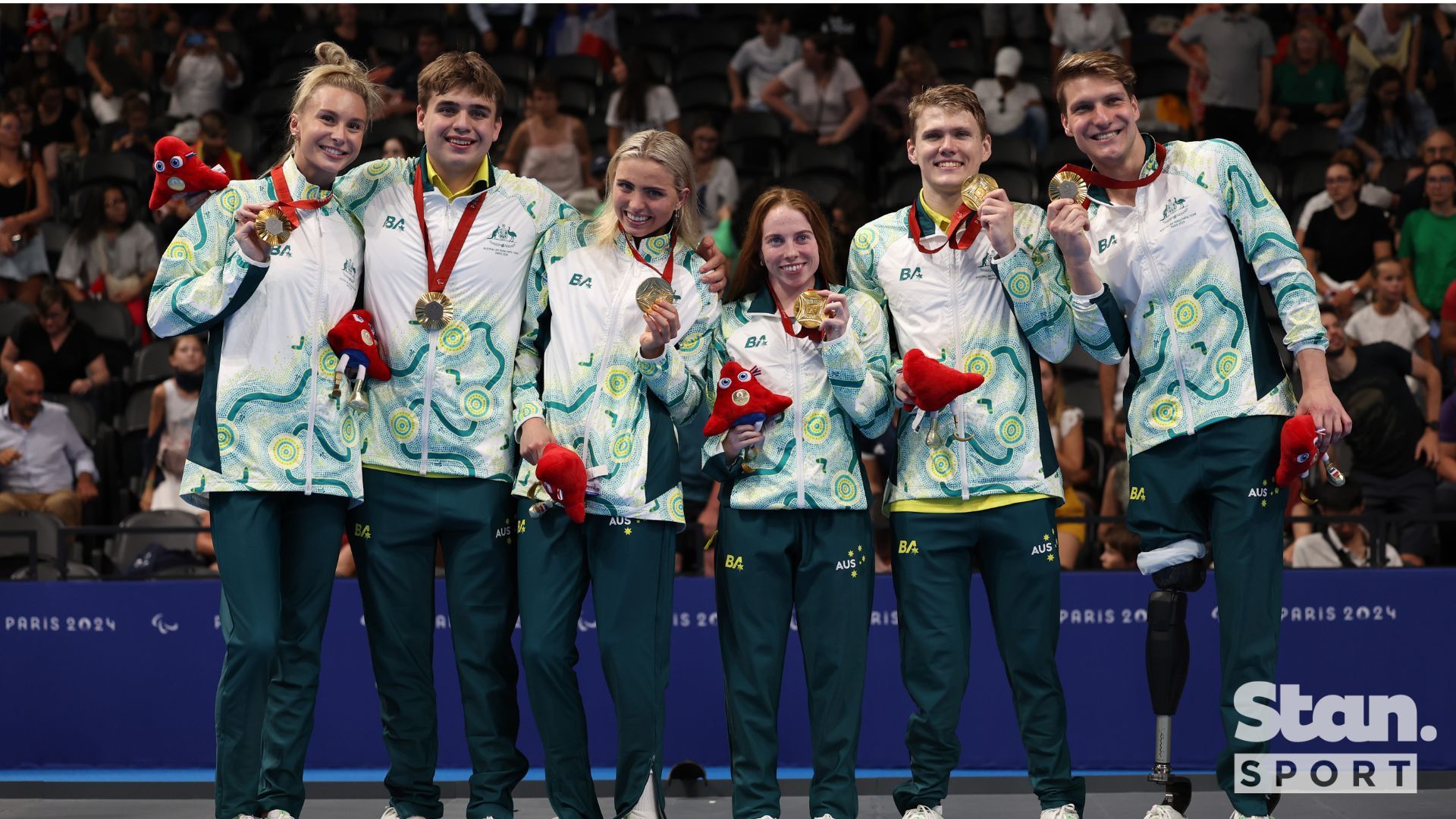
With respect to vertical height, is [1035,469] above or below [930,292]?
below

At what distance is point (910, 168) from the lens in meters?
10.4

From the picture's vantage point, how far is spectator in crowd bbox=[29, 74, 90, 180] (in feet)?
37.2

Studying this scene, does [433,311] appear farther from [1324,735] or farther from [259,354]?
[1324,735]

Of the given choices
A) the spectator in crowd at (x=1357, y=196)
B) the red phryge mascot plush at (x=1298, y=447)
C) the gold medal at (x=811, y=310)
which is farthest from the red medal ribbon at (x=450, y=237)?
the spectator in crowd at (x=1357, y=196)

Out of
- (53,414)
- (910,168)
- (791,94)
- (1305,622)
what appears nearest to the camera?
(1305,622)

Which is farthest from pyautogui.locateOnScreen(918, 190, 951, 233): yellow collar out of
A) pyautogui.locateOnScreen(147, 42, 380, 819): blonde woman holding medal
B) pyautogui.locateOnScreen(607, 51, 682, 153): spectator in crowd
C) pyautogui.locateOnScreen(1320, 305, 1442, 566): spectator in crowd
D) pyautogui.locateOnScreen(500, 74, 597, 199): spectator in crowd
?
pyautogui.locateOnScreen(607, 51, 682, 153): spectator in crowd

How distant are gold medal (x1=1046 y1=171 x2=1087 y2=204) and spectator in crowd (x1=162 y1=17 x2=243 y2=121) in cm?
916

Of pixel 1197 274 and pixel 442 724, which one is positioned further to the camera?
pixel 442 724

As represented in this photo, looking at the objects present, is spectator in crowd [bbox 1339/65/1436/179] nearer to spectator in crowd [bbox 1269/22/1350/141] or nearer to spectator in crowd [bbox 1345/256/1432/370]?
spectator in crowd [bbox 1269/22/1350/141]

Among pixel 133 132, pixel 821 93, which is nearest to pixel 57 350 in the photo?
pixel 133 132

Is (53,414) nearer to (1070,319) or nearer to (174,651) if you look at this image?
(174,651)

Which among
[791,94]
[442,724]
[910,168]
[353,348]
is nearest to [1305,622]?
[442,724]

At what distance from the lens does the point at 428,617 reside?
456 centimetres

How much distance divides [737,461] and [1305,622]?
10.3ft
